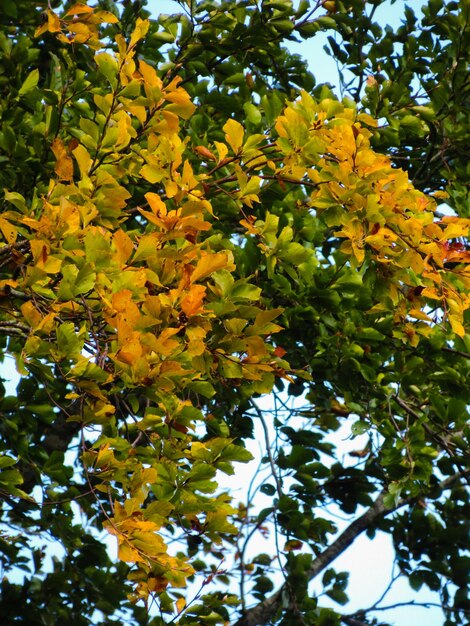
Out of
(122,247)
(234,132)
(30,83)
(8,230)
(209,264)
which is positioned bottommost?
(209,264)

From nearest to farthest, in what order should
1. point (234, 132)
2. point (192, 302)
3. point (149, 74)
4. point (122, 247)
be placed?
point (192, 302), point (122, 247), point (149, 74), point (234, 132)

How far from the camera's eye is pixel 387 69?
4648mm

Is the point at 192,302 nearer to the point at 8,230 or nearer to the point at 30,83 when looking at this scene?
the point at 8,230

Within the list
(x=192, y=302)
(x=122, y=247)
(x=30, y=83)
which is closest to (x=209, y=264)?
(x=192, y=302)

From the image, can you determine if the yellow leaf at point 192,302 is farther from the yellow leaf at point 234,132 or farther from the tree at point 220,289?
the yellow leaf at point 234,132

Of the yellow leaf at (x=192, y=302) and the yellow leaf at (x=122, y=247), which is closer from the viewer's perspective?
the yellow leaf at (x=192, y=302)

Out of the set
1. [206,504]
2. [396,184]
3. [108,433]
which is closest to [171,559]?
[206,504]

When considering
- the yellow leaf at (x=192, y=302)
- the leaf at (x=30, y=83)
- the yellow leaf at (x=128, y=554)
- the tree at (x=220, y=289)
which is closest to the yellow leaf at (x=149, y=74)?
the tree at (x=220, y=289)

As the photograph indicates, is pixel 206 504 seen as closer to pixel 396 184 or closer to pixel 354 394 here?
pixel 396 184

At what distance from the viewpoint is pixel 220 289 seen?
2.49 metres

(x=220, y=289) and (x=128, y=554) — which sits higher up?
(x=220, y=289)

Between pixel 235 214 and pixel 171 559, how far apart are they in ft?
5.73

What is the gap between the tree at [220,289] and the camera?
2.32m

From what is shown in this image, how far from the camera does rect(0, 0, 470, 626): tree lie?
232 centimetres
